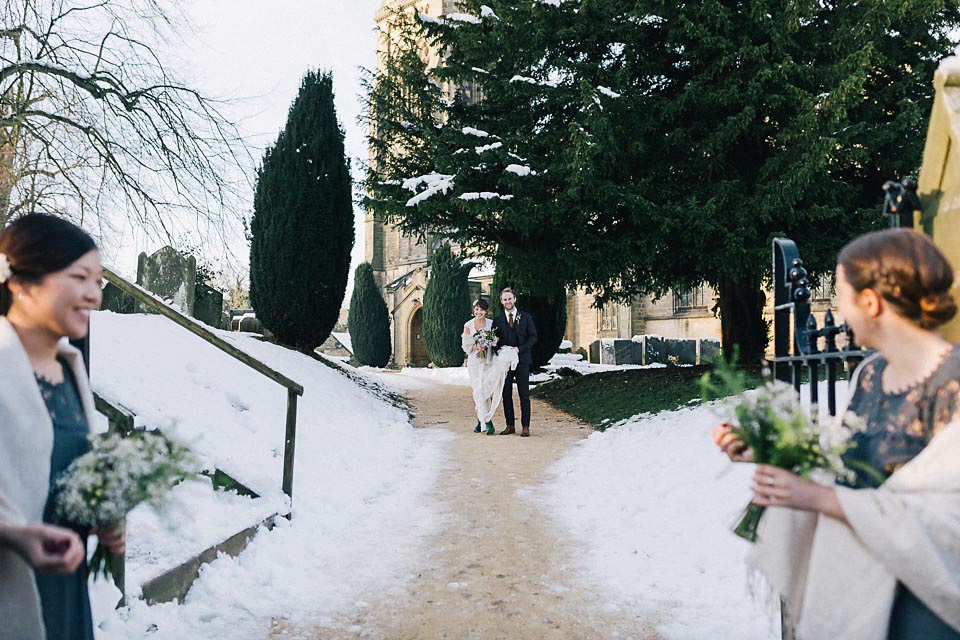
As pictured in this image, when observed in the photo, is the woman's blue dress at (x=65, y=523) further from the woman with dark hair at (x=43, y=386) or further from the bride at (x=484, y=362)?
the bride at (x=484, y=362)

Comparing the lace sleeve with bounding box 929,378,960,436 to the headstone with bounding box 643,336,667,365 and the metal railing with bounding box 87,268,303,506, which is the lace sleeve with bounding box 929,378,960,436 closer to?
the metal railing with bounding box 87,268,303,506

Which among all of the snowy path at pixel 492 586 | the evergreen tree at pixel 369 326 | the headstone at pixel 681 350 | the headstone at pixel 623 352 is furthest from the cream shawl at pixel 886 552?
the evergreen tree at pixel 369 326

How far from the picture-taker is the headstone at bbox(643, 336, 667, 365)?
26.7 m

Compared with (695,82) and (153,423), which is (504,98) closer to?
(695,82)

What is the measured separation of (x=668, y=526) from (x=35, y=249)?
446cm

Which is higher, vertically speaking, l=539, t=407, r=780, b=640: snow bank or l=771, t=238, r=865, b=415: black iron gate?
l=771, t=238, r=865, b=415: black iron gate

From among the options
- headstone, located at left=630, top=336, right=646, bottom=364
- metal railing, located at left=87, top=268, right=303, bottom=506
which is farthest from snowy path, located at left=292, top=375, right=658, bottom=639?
headstone, located at left=630, top=336, right=646, bottom=364

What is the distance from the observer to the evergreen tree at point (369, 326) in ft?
101

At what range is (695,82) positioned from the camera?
9.94 metres

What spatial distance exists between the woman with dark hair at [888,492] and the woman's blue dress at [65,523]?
171cm

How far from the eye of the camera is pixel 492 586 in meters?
4.01

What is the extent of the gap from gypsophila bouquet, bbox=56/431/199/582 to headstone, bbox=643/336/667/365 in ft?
85.2

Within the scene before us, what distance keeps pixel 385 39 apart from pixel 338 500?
10155 millimetres

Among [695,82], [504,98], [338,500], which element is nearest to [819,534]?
[338,500]
